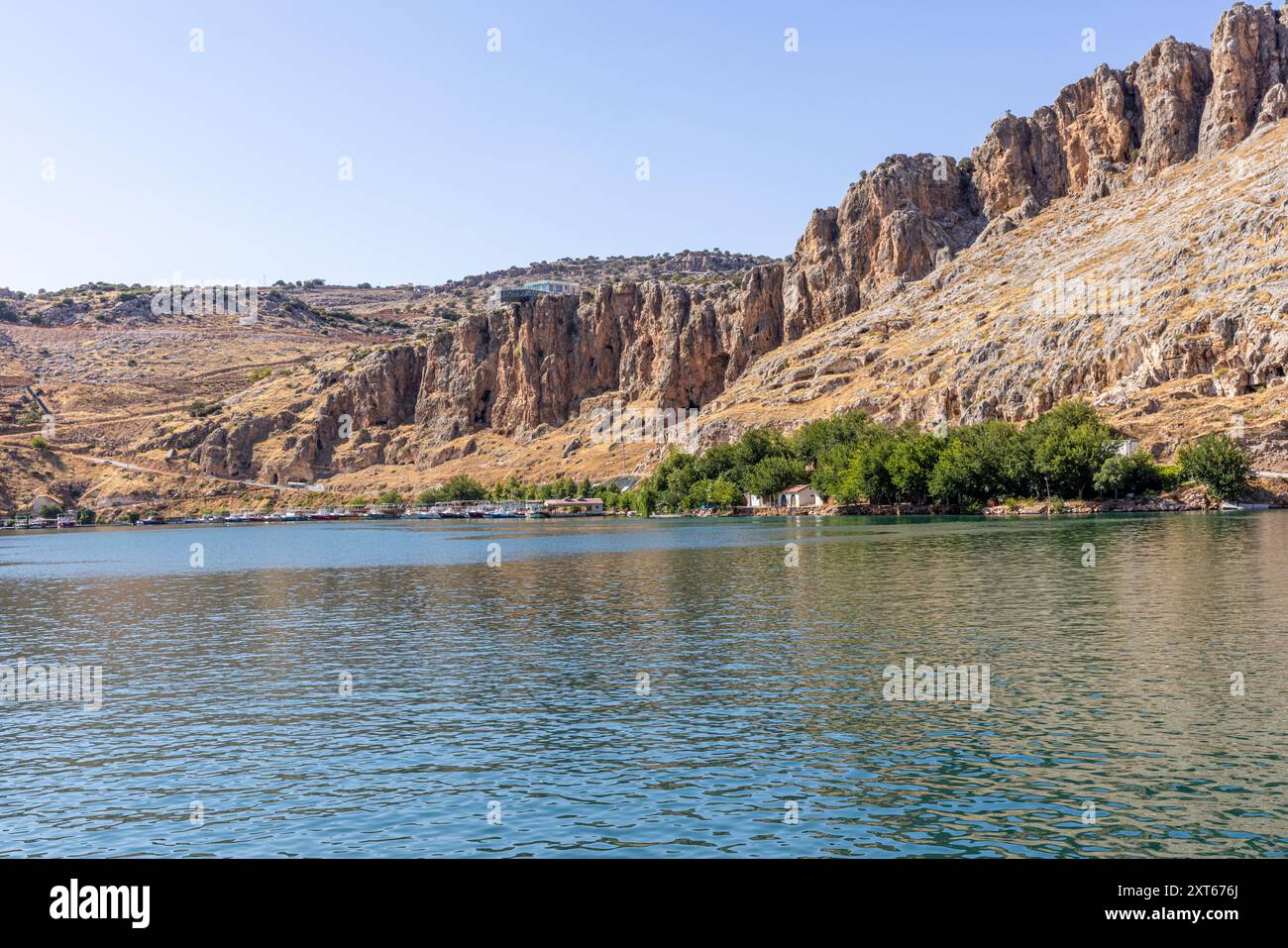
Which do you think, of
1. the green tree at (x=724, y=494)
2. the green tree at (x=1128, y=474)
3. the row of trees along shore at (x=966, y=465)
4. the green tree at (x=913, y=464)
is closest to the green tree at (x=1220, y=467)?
the row of trees along shore at (x=966, y=465)

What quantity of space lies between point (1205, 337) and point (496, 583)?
378 ft

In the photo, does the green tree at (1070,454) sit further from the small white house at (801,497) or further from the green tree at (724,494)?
the green tree at (724,494)

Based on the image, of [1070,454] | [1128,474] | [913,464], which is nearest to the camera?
[1128,474]

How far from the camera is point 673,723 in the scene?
25.6 m

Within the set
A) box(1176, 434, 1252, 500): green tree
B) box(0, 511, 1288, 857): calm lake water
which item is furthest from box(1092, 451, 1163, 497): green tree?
box(0, 511, 1288, 857): calm lake water

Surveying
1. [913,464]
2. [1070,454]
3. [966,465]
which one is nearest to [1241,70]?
[913,464]

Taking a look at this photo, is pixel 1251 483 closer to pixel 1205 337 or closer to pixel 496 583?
pixel 1205 337

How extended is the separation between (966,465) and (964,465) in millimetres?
243

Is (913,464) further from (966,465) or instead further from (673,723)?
(673,723)

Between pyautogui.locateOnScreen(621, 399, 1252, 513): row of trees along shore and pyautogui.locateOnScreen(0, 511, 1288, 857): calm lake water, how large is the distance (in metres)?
70.3

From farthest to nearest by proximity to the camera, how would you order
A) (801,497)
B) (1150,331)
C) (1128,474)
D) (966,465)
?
(801,497), (1150,331), (966,465), (1128,474)

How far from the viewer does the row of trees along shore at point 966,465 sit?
124312 millimetres

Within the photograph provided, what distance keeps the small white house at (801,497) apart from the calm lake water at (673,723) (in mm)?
107869
